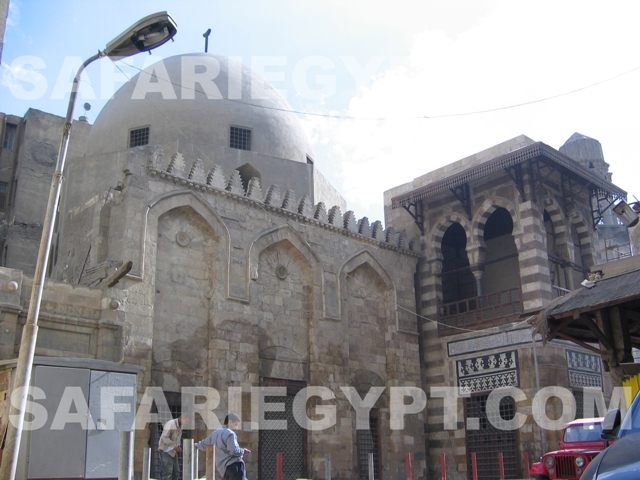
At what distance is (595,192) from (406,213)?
541 centimetres

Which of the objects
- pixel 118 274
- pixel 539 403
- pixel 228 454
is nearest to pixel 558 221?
pixel 539 403

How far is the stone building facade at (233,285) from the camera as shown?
13555 millimetres

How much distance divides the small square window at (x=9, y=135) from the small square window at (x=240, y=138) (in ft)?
30.7

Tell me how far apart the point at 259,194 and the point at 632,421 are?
1268 centimetres

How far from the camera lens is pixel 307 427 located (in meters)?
16.0

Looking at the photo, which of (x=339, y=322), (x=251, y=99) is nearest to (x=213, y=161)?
(x=251, y=99)

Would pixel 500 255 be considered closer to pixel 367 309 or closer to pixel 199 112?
pixel 367 309

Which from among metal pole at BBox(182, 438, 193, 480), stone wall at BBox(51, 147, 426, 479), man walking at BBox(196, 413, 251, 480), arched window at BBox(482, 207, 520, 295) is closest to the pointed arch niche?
stone wall at BBox(51, 147, 426, 479)

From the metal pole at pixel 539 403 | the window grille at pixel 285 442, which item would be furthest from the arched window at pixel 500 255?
the window grille at pixel 285 442

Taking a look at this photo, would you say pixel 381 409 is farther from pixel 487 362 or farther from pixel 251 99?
pixel 251 99

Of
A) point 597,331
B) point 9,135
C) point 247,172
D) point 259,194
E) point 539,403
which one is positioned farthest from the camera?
point 9,135

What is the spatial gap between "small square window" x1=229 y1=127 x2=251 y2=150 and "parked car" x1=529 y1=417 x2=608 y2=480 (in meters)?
12.3

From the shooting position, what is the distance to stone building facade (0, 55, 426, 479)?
44.5 ft

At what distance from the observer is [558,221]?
18984mm
